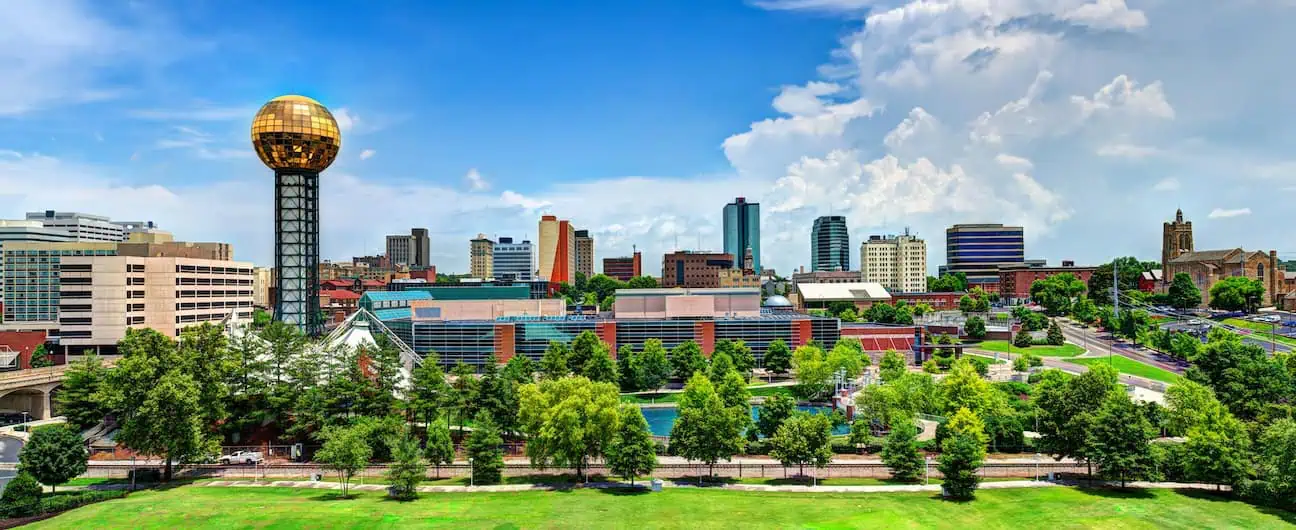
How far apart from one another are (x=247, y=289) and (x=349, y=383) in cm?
7712

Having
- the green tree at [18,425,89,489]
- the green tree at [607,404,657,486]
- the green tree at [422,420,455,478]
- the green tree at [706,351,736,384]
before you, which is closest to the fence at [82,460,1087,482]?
the green tree at [422,420,455,478]

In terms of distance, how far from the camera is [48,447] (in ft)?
156

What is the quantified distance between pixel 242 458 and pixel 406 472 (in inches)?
747

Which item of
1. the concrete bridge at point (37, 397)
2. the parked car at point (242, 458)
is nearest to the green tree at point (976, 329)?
the parked car at point (242, 458)

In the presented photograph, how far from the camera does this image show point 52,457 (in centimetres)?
4769

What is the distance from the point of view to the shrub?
43.5 m

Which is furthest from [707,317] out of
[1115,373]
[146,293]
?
[146,293]

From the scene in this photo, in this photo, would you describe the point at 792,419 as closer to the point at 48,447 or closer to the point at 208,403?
the point at 208,403

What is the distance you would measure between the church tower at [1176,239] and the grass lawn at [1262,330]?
51.3 metres

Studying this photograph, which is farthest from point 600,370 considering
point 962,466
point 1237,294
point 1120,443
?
point 1237,294

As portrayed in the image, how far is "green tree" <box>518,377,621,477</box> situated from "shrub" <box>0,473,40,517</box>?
27.4m

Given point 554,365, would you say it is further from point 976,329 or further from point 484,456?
point 976,329

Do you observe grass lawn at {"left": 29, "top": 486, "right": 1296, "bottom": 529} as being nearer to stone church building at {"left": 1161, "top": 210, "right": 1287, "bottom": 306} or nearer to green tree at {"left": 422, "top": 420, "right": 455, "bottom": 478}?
green tree at {"left": 422, "top": 420, "right": 455, "bottom": 478}

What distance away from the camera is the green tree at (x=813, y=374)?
8569cm
